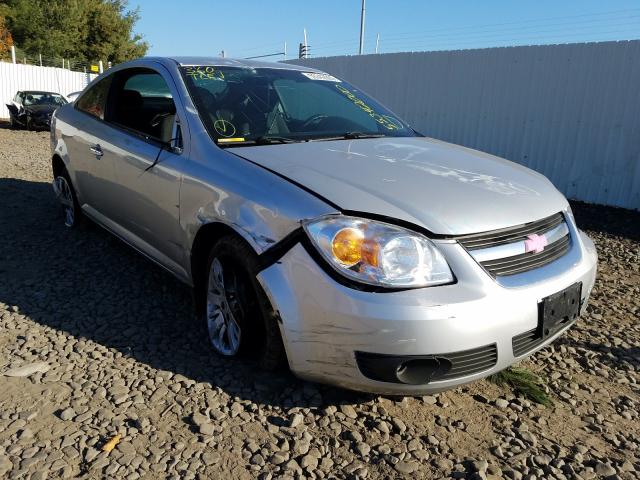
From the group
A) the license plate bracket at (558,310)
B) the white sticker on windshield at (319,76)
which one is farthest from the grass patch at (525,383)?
the white sticker on windshield at (319,76)

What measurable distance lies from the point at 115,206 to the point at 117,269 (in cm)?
58

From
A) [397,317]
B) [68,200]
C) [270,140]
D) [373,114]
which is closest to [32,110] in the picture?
[68,200]

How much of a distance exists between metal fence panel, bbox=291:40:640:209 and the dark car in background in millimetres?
12129

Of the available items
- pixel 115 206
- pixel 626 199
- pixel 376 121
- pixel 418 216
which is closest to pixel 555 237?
pixel 418 216

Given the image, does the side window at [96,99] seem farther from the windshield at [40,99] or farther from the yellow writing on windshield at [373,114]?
the windshield at [40,99]

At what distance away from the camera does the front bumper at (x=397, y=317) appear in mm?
2084

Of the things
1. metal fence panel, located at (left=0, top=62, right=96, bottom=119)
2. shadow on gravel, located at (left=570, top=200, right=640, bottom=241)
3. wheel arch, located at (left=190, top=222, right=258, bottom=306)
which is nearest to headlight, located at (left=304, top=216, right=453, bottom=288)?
wheel arch, located at (left=190, top=222, right=258, bottom=306)

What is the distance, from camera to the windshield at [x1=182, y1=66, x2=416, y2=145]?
10.3 ft

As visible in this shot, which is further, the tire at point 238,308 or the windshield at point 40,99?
the windshield at point 40,99

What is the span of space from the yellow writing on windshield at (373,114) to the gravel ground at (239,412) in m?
1.82

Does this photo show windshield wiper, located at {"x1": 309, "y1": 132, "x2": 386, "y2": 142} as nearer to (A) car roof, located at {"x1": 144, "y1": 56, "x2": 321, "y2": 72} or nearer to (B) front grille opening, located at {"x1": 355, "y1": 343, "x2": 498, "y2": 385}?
(A) car roof, located at {"x1": 144, "y1": 56, "x2": 321, "y2": 72}

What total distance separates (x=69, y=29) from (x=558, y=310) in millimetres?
43313

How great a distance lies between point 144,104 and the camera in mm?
3957

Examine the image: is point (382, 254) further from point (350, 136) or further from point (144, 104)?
point (144, 104)
